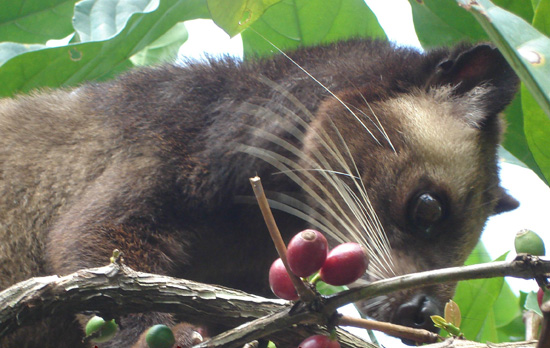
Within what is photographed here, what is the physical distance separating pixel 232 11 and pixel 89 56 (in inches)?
45.7

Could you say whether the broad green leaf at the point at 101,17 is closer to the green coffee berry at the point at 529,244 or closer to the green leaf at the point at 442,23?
the green leaf at the point at 442,23

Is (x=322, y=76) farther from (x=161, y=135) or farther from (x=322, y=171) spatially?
(x=161, y=135)

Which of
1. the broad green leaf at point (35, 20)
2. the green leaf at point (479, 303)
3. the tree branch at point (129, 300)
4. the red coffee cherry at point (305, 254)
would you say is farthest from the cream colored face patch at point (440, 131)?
the broad green leaf at point (35, 20)

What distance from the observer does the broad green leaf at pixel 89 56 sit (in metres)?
2.84

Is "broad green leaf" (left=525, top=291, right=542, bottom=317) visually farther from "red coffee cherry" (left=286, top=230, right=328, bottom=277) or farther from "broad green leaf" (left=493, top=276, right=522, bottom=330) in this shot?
"red coffee cherry" (left=286, top=230, right=328, bottom=277)

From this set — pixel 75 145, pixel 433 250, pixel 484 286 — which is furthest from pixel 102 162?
pixel 484 286

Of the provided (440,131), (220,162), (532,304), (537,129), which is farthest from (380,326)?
(440,131)

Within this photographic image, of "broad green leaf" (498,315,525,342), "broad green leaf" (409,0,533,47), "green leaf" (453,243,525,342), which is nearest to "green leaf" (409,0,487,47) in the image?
"broad green leaf" (409,0,533,47)

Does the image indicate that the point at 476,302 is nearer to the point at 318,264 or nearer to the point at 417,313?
the point at 417,313

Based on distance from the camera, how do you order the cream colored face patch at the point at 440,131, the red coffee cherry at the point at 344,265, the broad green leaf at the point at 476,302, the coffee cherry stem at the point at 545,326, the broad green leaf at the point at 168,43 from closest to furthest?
the coffee cherry stem at the point at 545,326
the red coffee cherry at the point at 344,265
the cream colored face patch at the point at 440,131
the broad green leaf at the point at 476,302
the broad green leaf at the point at 168,43

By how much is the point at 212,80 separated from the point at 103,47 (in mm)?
551

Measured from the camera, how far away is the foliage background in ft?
8.20

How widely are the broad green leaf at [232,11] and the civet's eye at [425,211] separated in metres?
0.90

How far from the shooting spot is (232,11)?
6.47ft
